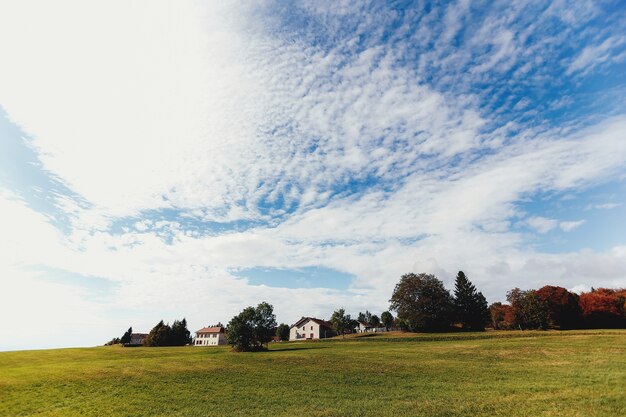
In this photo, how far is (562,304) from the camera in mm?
81500

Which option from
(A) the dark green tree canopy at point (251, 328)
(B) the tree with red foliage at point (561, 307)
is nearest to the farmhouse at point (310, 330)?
(A) the dark green tree canopy at point (251, 328)

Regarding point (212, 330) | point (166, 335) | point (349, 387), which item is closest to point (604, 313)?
point (349, 387)

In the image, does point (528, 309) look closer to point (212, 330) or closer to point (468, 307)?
point (468, 307)

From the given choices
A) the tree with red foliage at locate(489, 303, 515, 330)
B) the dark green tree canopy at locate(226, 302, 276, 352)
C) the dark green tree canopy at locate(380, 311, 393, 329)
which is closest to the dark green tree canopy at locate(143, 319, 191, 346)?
the dark green tree canopy at locate(226, 302, 276, 352)

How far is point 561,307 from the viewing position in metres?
81.8

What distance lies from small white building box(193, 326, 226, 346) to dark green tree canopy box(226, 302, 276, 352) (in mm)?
78299

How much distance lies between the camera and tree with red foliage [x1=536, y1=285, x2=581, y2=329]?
81.4 metres

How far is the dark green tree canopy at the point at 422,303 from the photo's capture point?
9169cm

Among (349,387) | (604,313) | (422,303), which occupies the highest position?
(422,303)

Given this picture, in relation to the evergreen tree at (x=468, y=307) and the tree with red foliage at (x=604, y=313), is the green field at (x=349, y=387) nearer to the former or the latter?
the tree with red foliage at (x=604, y=313)

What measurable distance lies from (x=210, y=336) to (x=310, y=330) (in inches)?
1916

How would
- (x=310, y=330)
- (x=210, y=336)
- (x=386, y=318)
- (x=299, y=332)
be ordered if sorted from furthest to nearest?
1. (x=386, y=318)
2. (x=210, y=336)
3. (x=299, y=332)
4. (x=310, y=330)

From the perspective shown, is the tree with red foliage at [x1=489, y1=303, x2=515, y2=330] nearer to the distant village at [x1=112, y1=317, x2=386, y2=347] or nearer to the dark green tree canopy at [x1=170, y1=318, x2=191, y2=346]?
the distant village at [x1=112, y1=317, x2=386, y2=347]

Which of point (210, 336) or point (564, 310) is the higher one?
point (210, 336)
